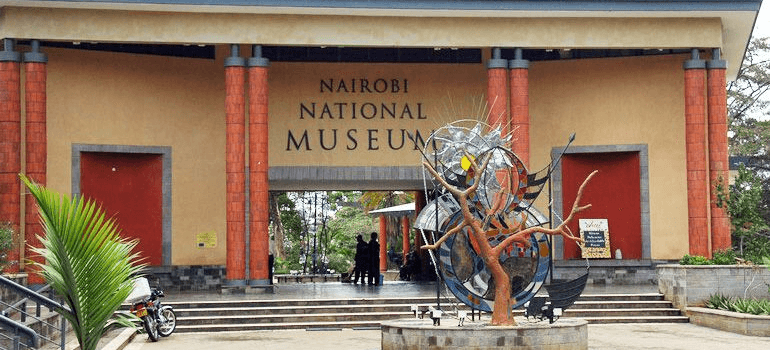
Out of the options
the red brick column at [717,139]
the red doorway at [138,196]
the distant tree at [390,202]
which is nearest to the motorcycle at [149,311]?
the red doorway at [138,196]

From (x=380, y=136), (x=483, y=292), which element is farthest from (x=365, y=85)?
(x=483, y=292)

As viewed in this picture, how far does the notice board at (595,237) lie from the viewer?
30.5 metres

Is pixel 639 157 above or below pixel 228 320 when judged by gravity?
above

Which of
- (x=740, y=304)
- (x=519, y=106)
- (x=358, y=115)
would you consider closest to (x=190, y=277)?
(x=358, y=115)

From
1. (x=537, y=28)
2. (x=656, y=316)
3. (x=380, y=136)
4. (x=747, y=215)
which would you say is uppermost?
(x=537, y=28)

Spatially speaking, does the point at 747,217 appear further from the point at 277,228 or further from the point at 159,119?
the point at 277,228

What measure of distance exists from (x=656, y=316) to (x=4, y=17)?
49.0 ft

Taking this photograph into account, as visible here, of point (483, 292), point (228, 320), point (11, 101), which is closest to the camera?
point (483, 292)

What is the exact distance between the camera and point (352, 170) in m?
30.8

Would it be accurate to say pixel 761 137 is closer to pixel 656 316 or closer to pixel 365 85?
pixel 365 85

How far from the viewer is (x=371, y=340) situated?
19.6m

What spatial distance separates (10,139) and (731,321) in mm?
15321

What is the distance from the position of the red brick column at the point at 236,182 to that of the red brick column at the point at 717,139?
10725 mm

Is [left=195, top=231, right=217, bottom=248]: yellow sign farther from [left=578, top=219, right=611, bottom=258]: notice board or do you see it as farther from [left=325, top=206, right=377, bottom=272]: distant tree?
[left=325, top=206, right=377, bottom=272]: distant tree
